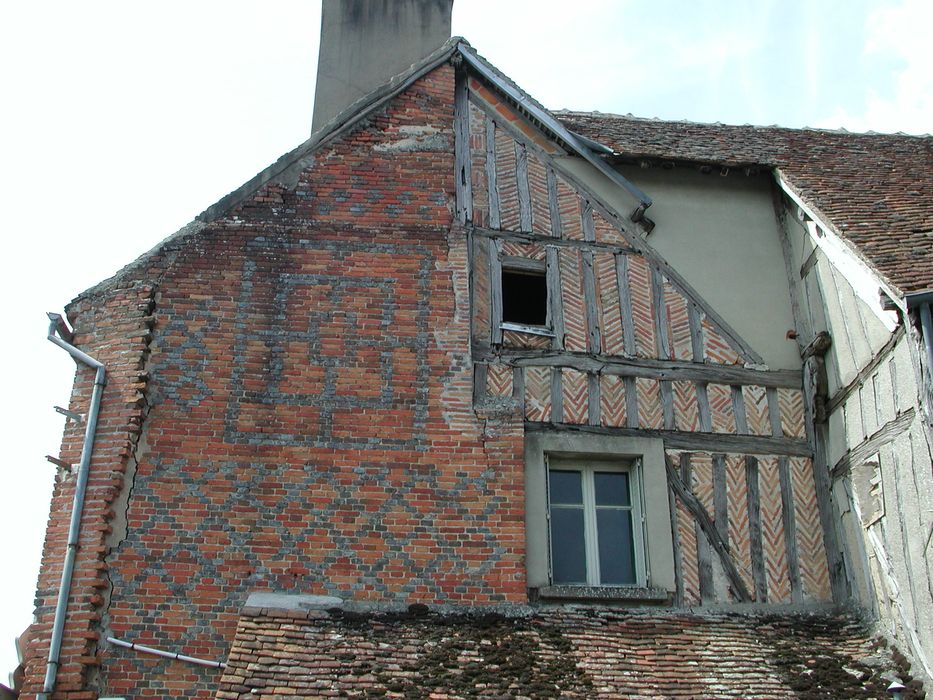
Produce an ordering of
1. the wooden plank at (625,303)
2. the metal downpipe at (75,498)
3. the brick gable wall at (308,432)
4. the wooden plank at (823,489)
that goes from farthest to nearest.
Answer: the wooden plank at (625,303), the wooden plank at (823,489), the brick gable wall at (308,432), the metal downpipe at (75,498)

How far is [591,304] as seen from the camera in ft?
34.8

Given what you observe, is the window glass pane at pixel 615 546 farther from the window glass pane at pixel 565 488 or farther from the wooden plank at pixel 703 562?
the wooden plank at pixel 703 562

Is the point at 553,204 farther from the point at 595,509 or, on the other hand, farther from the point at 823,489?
the point at 823,489

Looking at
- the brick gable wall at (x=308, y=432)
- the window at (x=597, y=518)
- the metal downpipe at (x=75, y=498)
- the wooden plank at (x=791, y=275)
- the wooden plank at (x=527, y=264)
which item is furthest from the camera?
the wooden plank at (x=791, y=275)

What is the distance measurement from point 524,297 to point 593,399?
4.72ft

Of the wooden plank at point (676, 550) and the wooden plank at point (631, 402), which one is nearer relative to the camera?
the wooden plank at point (676, 550)

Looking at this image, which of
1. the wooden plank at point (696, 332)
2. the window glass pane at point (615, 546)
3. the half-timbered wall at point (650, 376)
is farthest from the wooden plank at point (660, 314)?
the window glass pane at point (615, 546)

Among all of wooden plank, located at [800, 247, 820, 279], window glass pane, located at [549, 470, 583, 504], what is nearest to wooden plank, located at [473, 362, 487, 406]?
window glass pane, located at [549, 470, 583, 504]

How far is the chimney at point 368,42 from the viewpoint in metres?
13.7

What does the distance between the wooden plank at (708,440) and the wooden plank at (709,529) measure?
0.24m

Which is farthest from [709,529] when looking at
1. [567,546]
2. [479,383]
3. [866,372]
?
[479,383]

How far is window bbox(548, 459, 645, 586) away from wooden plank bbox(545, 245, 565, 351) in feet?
3.98

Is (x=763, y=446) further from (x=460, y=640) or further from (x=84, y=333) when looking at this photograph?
(x=84, y=333)

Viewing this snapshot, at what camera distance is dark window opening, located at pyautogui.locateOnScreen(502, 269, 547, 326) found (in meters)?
10.8
